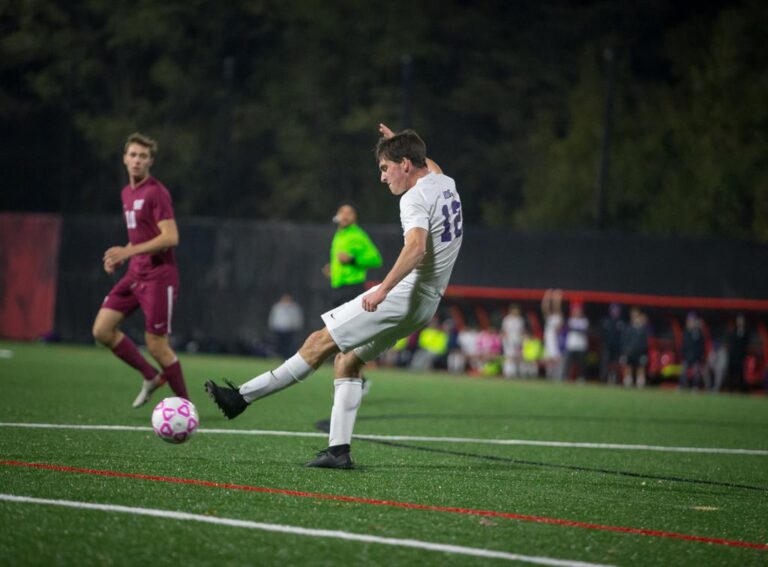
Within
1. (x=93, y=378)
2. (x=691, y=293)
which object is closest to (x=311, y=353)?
(x=93, y=378)

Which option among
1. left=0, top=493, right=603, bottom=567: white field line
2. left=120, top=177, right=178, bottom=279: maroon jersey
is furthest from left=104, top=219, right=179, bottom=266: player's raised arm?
→ left=0, top=493, right=603, bottom=567: white field line

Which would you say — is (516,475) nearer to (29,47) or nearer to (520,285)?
(520,285)

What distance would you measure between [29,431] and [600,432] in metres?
5.64

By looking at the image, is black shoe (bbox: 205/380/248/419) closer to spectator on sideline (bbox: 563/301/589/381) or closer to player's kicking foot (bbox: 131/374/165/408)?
player's kicking foot (bbox: 131/374/165/408)

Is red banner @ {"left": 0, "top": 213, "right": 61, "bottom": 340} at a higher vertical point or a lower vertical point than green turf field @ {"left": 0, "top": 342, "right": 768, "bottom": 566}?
higher

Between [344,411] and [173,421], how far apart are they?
3.59 ft

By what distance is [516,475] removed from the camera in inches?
343

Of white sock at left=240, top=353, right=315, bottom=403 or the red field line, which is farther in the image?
white sock at left=240, top=353, right=315, bottom=403

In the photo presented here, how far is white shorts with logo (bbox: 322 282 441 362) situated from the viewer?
27.6 feet

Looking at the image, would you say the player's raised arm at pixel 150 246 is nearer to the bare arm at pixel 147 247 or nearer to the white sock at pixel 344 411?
the bare arm at pixel 147 247

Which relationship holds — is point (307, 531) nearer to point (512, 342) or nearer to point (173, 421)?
point (173, 421)

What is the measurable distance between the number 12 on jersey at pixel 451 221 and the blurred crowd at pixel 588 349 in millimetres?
19184

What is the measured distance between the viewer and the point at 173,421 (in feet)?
27.9

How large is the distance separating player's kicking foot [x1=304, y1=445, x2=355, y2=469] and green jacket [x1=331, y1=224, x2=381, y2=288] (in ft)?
20.3
